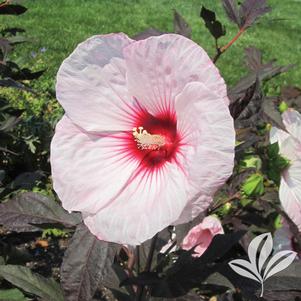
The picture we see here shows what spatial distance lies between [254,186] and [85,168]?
55 cm

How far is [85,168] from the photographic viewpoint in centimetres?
90

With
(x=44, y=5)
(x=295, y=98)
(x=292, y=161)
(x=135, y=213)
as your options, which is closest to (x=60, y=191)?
(x=135, y=213)

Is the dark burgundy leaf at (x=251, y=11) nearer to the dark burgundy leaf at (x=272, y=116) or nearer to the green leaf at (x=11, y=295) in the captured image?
the dark burgundy leaf at (x=272, y=116)

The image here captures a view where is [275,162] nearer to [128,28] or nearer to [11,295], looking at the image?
[11,295]

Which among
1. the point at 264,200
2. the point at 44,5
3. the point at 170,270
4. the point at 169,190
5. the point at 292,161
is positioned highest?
the point at 169,190

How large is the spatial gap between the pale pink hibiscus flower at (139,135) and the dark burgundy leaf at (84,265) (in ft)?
0.38

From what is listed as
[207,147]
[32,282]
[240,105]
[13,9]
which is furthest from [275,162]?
[13,9]

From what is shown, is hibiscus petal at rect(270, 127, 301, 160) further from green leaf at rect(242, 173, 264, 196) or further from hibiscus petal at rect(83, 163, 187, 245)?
hibiscus petal at rect(83, 163, 187, 245)

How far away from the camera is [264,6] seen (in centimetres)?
120

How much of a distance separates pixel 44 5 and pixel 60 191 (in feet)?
19.6

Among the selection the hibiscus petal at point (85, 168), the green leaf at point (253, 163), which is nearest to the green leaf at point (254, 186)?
the green leaf at point (253, 163)

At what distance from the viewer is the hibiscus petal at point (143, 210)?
801 mm

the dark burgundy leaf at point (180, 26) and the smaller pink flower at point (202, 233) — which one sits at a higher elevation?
the dark burgundy leaf at point (180, 26)

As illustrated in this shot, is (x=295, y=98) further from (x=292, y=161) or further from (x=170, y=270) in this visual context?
(x=170, y=270)
